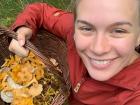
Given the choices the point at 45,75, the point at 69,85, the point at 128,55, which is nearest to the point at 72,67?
the point at 69,85

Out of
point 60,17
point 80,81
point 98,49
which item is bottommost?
point 80,81

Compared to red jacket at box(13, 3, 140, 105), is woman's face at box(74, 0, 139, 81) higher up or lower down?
higher up

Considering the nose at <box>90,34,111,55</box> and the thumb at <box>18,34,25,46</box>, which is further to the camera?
the thumb at <box>18,34,25,46</box>

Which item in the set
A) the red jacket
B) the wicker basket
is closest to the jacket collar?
the red jacket

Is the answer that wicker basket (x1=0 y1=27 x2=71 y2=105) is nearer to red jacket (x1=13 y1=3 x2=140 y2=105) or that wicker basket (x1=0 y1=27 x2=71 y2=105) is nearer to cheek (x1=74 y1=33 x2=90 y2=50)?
red jacket (x1=13 y1=3 x2=140 y2=105)

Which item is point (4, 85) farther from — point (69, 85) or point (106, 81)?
point (106, 81)

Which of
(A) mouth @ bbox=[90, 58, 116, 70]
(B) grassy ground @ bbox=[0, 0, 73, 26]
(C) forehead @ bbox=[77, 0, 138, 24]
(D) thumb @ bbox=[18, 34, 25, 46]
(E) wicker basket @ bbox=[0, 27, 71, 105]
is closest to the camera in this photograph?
(C) forehead @ bbox=[77, 0, 138, 24]

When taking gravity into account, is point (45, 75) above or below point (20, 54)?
below
